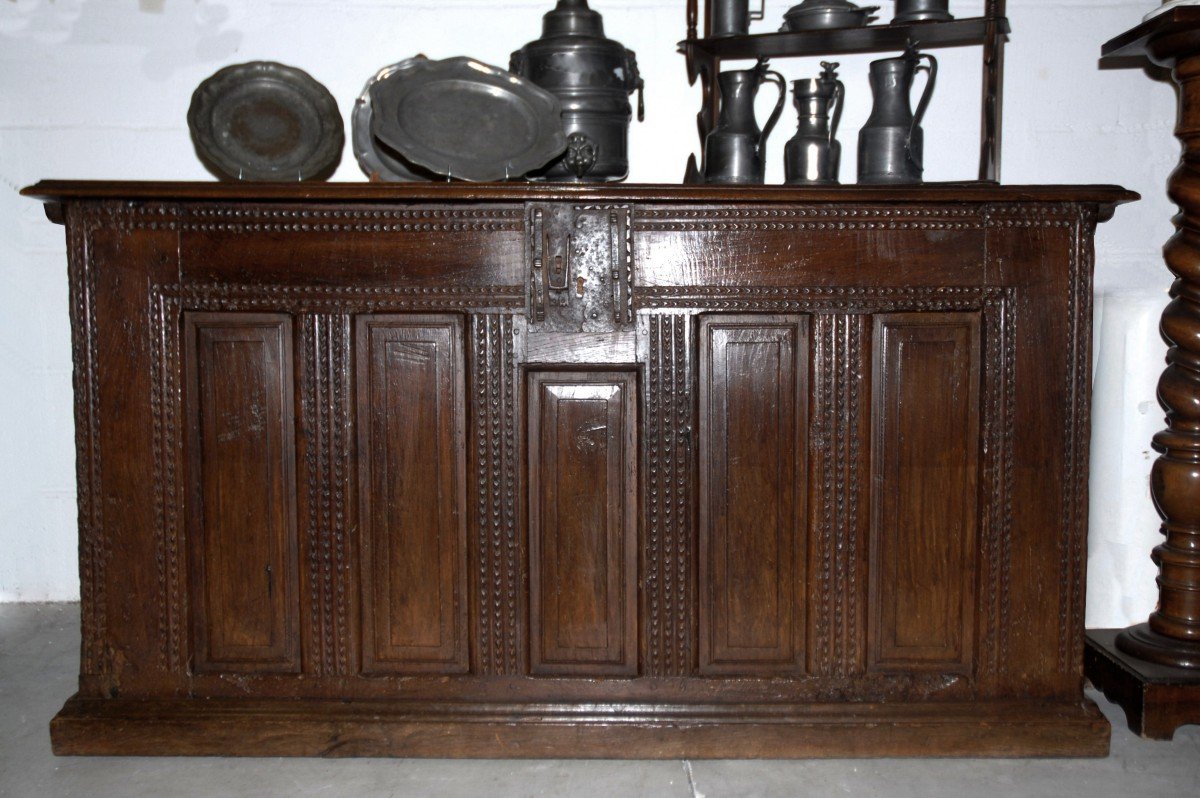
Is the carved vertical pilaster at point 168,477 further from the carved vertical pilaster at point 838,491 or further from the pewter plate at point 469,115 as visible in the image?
the carved vertical pilaster at point 838,491

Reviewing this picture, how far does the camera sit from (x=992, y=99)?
8.48 feet

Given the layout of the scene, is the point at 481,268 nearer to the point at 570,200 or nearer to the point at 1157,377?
the point at 570,200

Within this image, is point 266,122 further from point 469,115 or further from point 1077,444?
point 1077,444

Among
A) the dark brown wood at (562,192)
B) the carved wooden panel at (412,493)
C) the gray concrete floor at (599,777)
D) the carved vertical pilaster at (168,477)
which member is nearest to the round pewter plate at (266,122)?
the dark brown wood at (562,192)

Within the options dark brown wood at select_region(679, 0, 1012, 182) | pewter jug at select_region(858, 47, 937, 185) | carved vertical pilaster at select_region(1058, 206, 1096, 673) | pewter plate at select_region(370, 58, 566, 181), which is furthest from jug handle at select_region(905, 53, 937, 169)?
pewter plate at select_region(370, 58, 566, 181)

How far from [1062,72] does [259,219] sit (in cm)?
221

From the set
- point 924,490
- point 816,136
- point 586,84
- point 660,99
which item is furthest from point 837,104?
point 924,490

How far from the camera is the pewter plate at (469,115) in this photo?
234cm

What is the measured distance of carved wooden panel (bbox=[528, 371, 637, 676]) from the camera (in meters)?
2.20

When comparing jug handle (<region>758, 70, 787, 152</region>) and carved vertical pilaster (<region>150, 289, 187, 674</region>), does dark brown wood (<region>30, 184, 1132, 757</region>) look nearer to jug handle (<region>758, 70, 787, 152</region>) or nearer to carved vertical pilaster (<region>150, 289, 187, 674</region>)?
carved vertical pilaster (<region>150, 289, 187, 674</region>)

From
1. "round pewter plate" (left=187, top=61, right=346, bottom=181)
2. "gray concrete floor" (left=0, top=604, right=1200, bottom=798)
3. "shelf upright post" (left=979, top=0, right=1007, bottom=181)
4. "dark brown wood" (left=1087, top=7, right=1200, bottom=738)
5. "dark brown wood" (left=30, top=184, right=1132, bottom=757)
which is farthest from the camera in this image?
"shelf upright post" (left=979, top=0, right=1007, bottom=181)

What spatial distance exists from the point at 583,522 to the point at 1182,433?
4.72 ft

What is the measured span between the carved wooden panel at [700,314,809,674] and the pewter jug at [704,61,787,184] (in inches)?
19.7

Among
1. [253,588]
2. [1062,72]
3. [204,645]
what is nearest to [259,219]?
[253,588]
